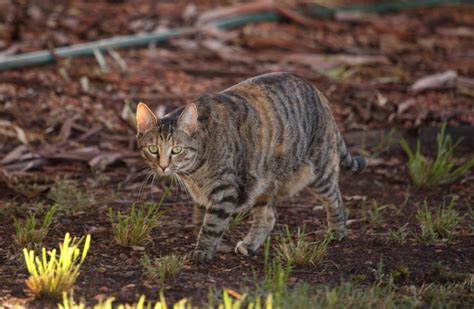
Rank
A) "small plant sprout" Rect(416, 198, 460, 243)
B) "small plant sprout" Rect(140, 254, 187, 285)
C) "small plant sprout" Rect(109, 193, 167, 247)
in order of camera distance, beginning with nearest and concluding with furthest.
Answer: "small plant sprout" Rect(140, 254, 187, 285), "small plant sprout" Rect(109, 193, 167, 247), "small plant sprout" Rect(416, 198, 460, 243)

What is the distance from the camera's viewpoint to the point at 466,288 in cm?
594

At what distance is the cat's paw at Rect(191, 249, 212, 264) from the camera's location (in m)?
6.46

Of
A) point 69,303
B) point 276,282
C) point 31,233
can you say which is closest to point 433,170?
point 276,282

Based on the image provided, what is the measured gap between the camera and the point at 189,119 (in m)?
6.39

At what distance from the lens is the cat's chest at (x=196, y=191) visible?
6.62 metres

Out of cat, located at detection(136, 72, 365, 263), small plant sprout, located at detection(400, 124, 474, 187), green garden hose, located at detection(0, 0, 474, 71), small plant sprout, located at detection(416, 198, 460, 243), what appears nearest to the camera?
Result: cat, located at detection(136, 72, 365, 263)

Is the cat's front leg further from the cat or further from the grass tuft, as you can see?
the grass tuft

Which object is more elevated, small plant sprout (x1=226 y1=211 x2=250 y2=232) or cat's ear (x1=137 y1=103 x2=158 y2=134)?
cat's ear (x1=137 y1=103 x2=158 y2=134)

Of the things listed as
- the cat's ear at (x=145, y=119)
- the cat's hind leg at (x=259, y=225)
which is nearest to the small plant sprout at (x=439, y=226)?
the cat's hind leg at (x=259, y=225)

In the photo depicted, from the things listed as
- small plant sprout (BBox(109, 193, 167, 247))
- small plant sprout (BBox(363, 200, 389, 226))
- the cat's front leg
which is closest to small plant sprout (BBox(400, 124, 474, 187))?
small plant sprout (BBox(363, 200, 389, 226))

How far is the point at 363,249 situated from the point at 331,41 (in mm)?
5936

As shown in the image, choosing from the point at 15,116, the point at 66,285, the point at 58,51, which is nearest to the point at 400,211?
the point at 66,285

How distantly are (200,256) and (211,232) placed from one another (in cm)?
18

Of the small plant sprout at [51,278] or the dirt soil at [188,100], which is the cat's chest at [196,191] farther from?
the small plant sprout at [51,278]
